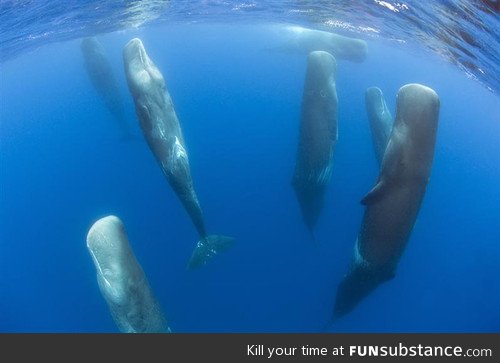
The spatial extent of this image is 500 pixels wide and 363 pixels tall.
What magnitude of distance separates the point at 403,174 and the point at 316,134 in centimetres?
338

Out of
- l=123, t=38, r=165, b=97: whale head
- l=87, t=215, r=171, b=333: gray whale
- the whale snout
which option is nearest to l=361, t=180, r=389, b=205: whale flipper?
l=87, t=215, r=171, b=333: gray whale

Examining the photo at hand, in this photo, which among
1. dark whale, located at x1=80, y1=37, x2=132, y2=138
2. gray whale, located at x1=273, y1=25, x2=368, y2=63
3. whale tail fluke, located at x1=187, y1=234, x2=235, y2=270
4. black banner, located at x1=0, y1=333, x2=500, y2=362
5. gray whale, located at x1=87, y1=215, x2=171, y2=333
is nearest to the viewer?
black banner, located at x1=0, y1=333, x2=500, y2=362

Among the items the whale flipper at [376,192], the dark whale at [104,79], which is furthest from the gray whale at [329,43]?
the whale flipper at [376,192]

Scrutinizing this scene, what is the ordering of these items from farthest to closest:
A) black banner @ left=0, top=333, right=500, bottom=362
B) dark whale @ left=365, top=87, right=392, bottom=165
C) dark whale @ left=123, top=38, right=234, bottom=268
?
dark whale @ left=365, top=87, right=392, bottom=165 < dark whale @ left=123, top=38, right=234, bottom=268 < black banner @ left=0, top=333, right=500, bottom=362

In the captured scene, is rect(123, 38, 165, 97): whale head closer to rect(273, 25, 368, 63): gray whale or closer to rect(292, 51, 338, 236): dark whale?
rect(292, 51, 338, 236): dark whale

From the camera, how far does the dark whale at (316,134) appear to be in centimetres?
1082

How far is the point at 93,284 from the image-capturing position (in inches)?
667

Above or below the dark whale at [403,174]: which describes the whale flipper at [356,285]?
below

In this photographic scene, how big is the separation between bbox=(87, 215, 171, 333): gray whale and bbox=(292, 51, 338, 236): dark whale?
5015 millimetres

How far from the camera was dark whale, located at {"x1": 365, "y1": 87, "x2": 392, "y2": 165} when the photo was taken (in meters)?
12.1

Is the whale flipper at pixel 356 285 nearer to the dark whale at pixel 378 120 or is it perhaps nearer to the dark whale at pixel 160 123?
the dark whale at pixel 160 123

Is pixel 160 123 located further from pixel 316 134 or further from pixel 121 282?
pixel 121 282

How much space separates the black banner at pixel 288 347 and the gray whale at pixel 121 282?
2446mm

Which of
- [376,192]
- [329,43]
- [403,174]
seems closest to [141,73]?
[376,192]
